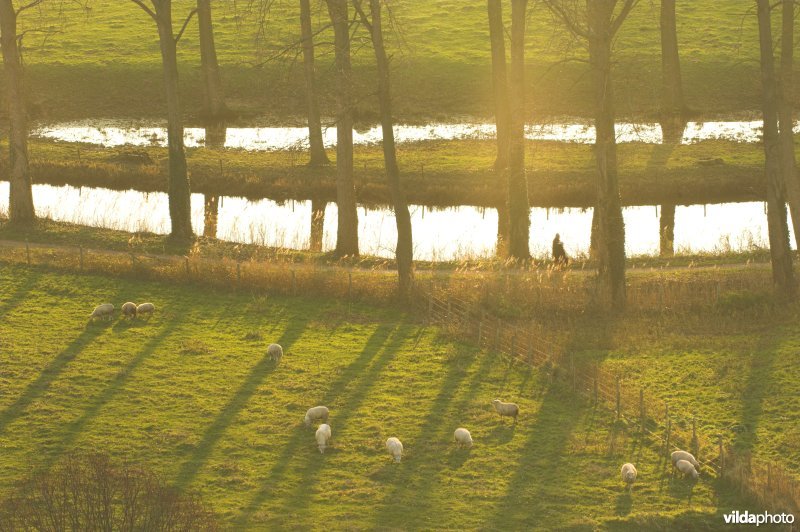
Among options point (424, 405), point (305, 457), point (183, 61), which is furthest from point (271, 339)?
point (183, 61)

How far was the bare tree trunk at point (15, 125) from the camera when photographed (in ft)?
120

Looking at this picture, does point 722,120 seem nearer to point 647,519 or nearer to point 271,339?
point 271,339

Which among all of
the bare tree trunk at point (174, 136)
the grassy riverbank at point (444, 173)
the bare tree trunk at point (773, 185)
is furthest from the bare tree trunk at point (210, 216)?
the bare tree trunk at point (773, 185)

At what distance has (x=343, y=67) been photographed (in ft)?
105

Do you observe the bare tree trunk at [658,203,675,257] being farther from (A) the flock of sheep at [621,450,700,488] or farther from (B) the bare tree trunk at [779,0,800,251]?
(A) the flock of sheep at [621,450,700,488]

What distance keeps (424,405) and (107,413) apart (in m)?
6.14

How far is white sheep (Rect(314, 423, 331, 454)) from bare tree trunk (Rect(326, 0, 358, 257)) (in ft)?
40.9

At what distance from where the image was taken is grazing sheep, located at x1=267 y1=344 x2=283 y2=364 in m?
25.7

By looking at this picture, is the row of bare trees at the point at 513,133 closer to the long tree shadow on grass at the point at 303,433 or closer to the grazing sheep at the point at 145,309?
the long tree shadow on grass at the point at 303,433

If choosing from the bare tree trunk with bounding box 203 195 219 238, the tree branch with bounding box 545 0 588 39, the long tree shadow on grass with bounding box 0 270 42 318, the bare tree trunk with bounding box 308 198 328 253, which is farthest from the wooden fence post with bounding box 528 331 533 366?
the bare tree trunk with bounding box 203 195 219 238

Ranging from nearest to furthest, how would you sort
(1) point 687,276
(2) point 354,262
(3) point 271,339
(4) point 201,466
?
Answer: (4) point 201,466, (3) point 271,339, (1) point 687,276, (2) point 354,262

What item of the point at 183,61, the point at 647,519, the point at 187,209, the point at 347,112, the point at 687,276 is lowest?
the point at 647,519

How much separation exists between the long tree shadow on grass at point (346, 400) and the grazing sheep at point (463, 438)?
4.70ft

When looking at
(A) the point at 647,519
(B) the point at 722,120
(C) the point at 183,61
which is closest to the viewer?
(A) the point at 647,519
